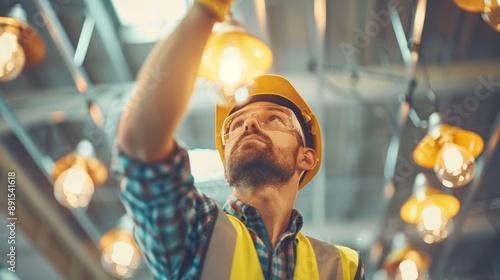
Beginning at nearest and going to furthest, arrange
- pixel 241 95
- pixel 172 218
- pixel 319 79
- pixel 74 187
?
pixel 172 218
pixel 241 95
pixel 74 187
pixel 319 79

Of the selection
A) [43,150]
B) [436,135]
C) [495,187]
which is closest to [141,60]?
[43,150]

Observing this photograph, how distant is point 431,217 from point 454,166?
1023mm

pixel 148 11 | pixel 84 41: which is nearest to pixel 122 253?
pixel 84 41

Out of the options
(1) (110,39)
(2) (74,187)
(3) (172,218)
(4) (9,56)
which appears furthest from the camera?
(1) (110,39)

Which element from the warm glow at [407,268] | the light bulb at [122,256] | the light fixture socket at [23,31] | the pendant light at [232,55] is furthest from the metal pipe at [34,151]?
the warm glow at [407,268]

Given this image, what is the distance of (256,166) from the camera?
2.65 feet

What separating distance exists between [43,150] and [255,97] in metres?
3.89

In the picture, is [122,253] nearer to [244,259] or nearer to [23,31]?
[23,31]

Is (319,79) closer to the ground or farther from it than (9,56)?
closer to the ground

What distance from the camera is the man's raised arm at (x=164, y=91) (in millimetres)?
579

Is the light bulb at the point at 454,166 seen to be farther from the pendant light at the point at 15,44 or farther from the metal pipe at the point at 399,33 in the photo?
the pendant light at the point at 15,44

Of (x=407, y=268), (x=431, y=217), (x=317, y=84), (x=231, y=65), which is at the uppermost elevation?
(x=231, y=65)

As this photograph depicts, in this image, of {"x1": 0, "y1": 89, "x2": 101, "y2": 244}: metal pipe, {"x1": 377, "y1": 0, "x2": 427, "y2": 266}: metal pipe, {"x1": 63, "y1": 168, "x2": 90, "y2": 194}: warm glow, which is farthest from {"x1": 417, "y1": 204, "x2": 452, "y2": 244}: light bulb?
{"x1": 0, "y1": 89, "x2": 101, "y2": 244}: metal pipe

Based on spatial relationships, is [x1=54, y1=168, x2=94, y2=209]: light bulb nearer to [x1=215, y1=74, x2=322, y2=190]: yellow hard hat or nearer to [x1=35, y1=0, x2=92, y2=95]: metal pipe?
[x1=35, y1=0, x2=92, y2=95]: metal pipe
